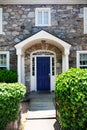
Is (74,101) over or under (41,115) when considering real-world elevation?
over

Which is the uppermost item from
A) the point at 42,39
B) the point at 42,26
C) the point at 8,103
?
the point at 42,26

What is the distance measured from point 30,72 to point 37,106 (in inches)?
154

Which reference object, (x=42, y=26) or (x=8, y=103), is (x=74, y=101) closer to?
(x=8, y=103)

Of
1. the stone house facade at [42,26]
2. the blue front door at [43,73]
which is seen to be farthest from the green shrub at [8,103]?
the blue front door at [43,73]

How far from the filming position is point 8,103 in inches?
274

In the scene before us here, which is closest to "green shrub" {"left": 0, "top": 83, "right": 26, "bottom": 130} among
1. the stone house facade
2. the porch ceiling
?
the porch ceiling

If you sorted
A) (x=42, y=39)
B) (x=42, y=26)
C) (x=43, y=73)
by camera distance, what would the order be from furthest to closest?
(x=43, y=73), (x=42, y=26), (x=42, y=39)

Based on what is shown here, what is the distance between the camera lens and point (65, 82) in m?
6.59

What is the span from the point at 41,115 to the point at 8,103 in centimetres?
317

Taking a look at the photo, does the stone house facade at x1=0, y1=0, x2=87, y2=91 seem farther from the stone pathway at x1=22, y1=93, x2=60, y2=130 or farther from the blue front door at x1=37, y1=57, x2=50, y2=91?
the stone pathway at x1=22, y1=93, x2=60, y2=130

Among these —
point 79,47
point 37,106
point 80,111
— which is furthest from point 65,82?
point 79,47

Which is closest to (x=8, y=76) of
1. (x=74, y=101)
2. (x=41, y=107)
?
(x=41, y=107)

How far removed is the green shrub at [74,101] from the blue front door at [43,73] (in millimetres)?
8809

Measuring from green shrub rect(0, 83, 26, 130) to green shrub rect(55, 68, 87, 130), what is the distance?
131 centimetres
